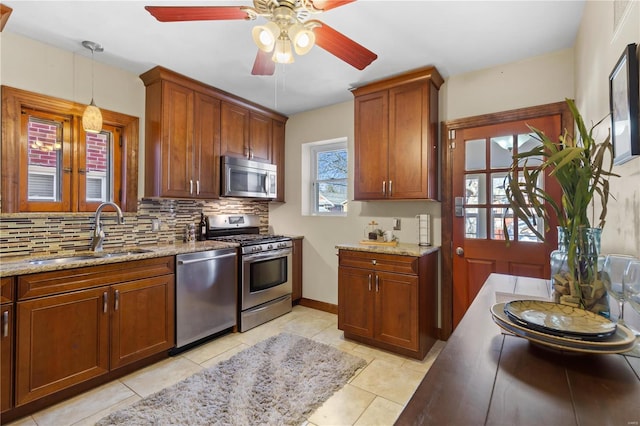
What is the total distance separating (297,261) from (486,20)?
10.1 ft

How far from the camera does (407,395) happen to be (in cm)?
210

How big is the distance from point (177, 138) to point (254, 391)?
2315 mm

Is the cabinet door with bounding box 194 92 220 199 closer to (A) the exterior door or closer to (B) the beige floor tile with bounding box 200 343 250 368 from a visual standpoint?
(B) the beige floor tile with bounding box 200 343 250 368

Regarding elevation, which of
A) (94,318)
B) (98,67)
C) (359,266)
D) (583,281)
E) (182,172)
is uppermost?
(98,67)

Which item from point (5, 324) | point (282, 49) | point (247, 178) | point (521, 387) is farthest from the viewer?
point (247, 178)

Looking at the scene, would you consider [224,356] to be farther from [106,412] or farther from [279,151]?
[279,151]

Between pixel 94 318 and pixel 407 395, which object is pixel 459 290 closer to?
pixel 407 395

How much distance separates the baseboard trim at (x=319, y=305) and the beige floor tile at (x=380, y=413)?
1695mm

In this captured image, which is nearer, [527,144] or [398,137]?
[527,144]

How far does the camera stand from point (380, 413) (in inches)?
75.6

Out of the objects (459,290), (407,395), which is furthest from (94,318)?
(459,290)

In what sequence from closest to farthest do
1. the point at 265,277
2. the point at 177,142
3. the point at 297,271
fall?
the point at 177,142, the point at 265,277, the point at 297,271

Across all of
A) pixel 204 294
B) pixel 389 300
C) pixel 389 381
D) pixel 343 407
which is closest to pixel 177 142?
pixel 204 294

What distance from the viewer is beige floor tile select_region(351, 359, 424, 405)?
6.97 ft
